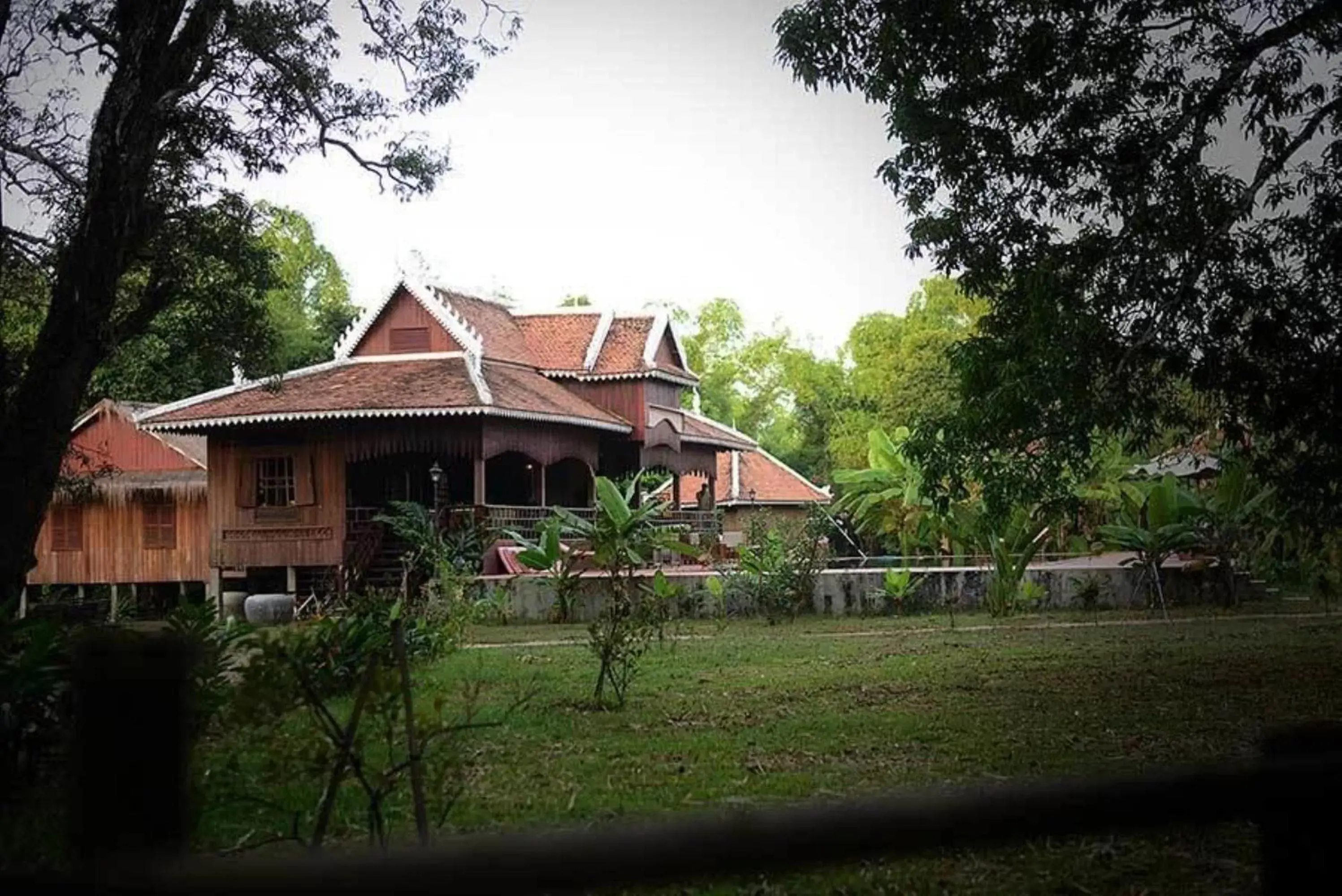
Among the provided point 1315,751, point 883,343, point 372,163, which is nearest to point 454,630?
point 372,163

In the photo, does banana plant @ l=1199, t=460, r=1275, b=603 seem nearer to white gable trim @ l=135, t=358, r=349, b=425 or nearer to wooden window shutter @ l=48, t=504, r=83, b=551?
white gable trim @ l=135, t=358, r=349, b=425

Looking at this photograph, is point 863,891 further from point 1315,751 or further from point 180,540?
point 180,540

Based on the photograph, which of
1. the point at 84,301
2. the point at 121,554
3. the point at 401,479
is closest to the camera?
the point at 84,301

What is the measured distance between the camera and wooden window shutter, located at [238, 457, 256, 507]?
2802cm

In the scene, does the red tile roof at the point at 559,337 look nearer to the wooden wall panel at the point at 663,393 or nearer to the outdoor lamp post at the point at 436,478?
the wooden wall panel at the point at 663,393

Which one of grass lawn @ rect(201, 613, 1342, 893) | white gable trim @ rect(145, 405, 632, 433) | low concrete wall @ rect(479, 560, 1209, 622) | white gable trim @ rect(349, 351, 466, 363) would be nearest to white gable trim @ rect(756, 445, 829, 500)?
white gable trim @ rect(349, 351, 466, 363)

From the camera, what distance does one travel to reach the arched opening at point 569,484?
3250 centimetres

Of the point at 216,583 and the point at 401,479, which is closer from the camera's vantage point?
the point at 216,583

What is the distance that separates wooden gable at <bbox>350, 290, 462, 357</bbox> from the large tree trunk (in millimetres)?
18289

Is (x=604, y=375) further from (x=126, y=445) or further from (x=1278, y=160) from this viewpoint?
(x=1278, y=160)

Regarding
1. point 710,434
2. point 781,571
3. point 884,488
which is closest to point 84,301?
point 781,571

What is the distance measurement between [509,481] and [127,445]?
30.1 feet

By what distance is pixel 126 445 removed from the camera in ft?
102

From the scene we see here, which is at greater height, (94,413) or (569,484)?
(94,413)
